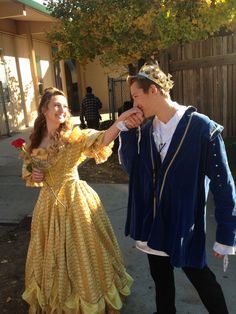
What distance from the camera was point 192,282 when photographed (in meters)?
2.33

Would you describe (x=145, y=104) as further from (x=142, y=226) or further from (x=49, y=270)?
Result: (x=49, y=270)

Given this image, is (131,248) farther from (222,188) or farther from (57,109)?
(222,188)

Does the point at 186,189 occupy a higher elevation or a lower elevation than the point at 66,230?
higher

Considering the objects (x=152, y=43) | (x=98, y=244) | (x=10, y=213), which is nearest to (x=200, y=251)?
(x=98, y=244)

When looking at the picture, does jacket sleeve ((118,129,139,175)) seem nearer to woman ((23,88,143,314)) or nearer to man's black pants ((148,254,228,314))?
woman ((23,88,143,314))

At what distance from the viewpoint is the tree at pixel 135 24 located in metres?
5.68

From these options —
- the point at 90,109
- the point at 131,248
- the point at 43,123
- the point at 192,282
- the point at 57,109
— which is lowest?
the point at 131,248

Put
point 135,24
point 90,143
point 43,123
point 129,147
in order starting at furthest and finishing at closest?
point 135,24 < point 43,123 < point 90,143 < point 129,147

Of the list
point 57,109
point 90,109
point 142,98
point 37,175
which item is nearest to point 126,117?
point 142,98

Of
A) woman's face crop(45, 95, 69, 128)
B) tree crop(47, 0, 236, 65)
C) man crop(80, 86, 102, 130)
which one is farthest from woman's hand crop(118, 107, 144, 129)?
man crop(80, 86, 102, 130)

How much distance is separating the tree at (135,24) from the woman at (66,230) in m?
3.43

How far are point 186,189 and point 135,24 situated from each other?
4.38 metres

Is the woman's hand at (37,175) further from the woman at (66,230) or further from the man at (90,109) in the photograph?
the man at (90,109)

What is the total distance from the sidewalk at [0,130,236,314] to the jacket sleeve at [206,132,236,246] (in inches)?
39.6
